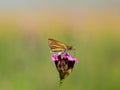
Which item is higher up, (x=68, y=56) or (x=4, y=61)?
(x=68, y=56)

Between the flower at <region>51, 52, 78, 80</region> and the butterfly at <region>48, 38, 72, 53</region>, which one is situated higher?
the butterfly at <region>48, 38, 72, 53</region>

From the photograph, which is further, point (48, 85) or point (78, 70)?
point (78, 70)

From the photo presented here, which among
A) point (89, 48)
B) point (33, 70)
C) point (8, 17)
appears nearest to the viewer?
A: point (33, 70)

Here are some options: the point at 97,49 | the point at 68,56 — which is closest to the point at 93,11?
the point at 97,49

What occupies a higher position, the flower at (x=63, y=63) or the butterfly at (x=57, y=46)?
the butterfly at (x=57, y=46)

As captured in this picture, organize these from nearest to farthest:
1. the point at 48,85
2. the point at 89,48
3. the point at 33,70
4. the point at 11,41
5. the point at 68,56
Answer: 1. the point at 68,56
2. the point at 48,85
3. the point at 33,70
4. the point at 89,48
5. the point at 11,41

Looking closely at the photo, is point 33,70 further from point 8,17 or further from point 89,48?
point 8,17

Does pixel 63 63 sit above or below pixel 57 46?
below
